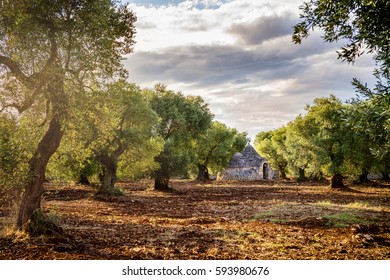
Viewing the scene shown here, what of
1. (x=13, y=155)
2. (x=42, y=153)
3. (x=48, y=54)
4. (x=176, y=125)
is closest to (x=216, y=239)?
(x=42, y=153)

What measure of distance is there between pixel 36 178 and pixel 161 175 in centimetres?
3226

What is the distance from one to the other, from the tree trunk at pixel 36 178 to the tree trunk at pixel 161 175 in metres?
29.8

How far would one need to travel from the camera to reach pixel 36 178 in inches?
535

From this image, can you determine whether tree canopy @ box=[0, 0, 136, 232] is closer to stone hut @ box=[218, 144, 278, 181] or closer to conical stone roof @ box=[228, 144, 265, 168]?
stone hut @ box=[218, 144, 278, 181]

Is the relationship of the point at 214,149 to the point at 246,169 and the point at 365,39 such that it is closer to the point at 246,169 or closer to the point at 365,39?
the point at 246,169

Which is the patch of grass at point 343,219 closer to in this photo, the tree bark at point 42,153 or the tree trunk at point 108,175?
the tree bark at point 42,153

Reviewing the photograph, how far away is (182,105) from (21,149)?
38.0 metres

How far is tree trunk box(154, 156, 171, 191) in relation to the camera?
4433 cm

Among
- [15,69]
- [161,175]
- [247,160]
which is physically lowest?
[161,175]

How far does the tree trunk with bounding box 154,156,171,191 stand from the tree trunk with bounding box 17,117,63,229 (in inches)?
1172

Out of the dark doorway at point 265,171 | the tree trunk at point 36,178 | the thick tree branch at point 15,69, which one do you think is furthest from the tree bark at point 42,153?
the dark doorway at point 265,171

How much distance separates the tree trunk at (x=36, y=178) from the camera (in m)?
13.5

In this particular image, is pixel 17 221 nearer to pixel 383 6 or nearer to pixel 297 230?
pixel 297 230

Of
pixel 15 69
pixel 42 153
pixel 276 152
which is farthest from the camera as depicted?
pixel 276 152
